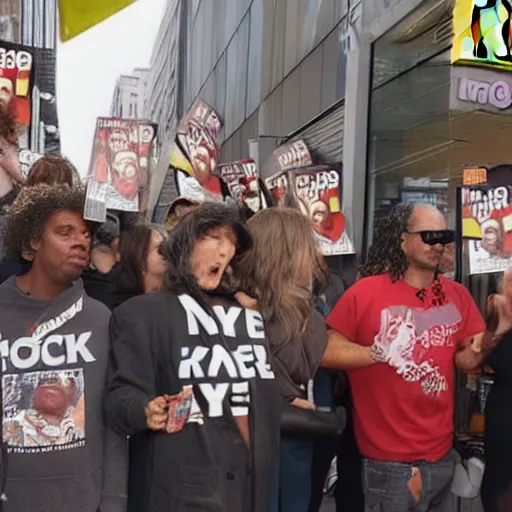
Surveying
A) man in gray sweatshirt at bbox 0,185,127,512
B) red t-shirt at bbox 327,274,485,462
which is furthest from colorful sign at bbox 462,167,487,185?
man in gray sweatshirt at bbox 0,185,127,512

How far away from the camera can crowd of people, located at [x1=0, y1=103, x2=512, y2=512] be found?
2.62 metres

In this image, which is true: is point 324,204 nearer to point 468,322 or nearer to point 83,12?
point 83,12

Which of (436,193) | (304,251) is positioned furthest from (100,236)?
(436,193)

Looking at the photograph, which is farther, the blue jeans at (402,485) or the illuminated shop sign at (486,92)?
the illuminated shop sign at (486,92)

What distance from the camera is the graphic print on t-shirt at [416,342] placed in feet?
11.3

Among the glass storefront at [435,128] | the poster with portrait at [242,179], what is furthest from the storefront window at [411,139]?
the poster with portrait at [242,179]

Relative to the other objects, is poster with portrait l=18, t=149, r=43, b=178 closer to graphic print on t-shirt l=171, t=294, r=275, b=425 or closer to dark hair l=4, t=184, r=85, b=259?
dark hair l=4, t=184, r=85, b=259

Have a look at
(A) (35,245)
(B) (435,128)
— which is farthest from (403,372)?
(B) (435,128)

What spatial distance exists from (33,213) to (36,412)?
709 millimetres

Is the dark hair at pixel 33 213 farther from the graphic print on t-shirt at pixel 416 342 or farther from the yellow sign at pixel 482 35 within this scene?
the yellow sign at pixel 482 35

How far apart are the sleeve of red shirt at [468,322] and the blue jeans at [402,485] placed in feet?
1.77

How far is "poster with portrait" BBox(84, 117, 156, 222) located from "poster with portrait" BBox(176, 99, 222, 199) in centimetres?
50

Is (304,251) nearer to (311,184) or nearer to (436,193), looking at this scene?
(311,184)

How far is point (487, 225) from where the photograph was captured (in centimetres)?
405
